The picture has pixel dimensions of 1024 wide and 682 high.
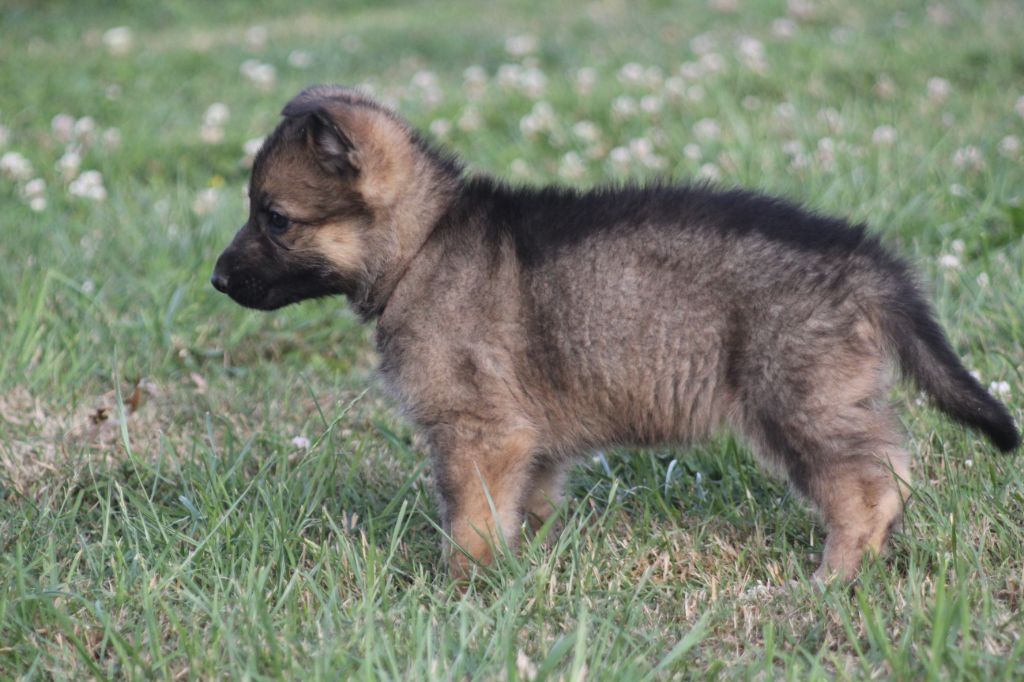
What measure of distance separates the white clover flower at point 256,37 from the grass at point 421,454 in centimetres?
129

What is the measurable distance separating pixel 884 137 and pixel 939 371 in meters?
3.01

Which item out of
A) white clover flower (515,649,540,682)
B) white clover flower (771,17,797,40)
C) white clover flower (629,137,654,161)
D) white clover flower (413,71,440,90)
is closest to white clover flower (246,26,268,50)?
white clover flower (413,71,440,90)

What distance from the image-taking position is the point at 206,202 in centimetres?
555

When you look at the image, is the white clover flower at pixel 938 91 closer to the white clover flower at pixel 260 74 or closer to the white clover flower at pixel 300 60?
the white clover flower at pixel 260 74

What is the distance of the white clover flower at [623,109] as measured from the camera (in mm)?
6258

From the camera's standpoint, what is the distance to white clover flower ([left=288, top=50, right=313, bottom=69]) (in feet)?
28.5

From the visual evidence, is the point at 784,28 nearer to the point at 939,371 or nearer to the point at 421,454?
the point at 421,454

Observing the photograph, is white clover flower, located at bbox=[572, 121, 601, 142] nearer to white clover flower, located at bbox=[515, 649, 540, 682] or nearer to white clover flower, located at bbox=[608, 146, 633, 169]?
white clover flower, located at bbox=[608, 146, 633, 169]

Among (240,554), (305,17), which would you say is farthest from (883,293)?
(305,17)

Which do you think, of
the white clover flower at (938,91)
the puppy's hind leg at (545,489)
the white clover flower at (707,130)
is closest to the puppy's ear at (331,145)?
the puppy's hind leg at (545,489)

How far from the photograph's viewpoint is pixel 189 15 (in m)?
12.4

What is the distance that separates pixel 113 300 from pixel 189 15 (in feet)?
28.0

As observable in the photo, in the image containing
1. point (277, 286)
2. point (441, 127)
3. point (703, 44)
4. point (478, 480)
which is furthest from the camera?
point (703, 44)

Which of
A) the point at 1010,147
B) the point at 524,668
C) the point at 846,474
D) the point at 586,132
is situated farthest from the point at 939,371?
the point at 586,132
